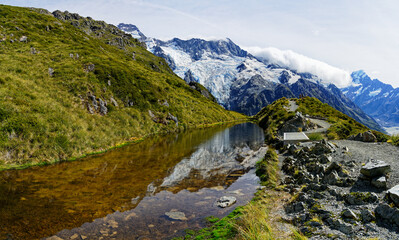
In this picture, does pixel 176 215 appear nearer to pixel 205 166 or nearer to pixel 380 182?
pixel 380 182

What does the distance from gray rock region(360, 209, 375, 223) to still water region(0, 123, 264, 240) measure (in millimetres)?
7536

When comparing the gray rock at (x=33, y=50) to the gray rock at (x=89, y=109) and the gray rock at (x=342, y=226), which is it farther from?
the gray rock at (x=342, y=226)

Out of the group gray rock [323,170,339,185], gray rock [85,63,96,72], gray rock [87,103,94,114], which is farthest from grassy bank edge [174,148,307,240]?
gray rock [85,63,96,72]

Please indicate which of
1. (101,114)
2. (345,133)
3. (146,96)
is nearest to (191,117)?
(146,96)

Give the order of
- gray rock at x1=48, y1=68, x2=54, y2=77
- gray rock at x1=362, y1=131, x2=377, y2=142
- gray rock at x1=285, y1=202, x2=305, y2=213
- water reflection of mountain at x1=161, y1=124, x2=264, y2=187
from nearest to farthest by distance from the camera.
→ gray rock at x1=285, y1=202, x2=305, y2=213 → water reflection of mountain at x1=161, y1=124, x2=264, y2=187 → gray rock at x1=362, y1=131, x2=377, y2=142 → gray rock at x1=48, y1=68, x2=54, y2=77

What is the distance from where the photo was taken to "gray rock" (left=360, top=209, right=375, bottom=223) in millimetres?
8867

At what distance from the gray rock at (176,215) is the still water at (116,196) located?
0.22 feet

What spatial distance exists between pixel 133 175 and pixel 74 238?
1061cm

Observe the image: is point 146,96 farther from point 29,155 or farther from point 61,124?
point 29,155

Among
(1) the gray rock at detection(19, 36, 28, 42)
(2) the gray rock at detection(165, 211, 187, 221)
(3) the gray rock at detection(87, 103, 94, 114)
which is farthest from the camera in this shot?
(1) the gray rock at detection(19, 36, 28, 42)

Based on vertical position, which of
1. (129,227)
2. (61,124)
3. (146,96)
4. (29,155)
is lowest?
(129,227)

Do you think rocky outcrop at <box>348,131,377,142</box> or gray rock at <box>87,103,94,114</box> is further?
gray rock at <box>87,103,94,114</box>

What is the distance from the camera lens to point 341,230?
340 inches

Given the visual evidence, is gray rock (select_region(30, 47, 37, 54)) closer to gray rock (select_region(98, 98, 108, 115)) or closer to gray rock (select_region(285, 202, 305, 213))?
gray rock (select_region(98, 98, 108, 115))
